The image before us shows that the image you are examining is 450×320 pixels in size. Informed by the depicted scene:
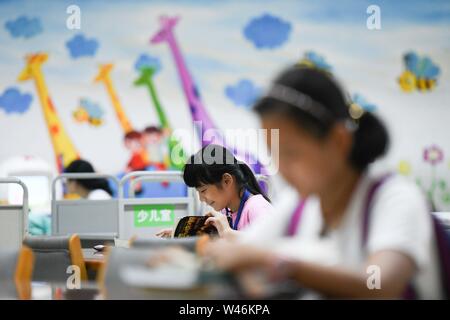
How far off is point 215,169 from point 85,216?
1905 mm

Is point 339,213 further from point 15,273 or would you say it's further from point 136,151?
point 136,151

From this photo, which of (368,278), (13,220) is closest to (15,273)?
(368,278)

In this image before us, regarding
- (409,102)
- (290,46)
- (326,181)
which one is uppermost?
(290,46)

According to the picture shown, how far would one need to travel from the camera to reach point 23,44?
19.1ft

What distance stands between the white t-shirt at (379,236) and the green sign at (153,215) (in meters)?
3.19

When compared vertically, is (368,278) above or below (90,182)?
below

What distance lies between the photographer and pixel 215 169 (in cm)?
228

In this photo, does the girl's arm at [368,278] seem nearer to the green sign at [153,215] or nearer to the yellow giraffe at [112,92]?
the green sign at [153,215]

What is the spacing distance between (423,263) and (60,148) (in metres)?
5.36

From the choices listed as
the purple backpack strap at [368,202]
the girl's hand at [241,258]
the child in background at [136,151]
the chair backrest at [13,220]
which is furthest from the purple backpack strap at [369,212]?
the child in background at [136,151]

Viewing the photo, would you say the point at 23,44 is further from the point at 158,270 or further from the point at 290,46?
the point at 158,270

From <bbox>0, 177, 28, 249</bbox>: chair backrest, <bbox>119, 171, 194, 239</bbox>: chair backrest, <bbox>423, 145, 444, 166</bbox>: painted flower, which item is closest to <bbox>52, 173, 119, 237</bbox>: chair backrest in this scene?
<bbox>119, 171, 194, 239</bbox>: chair backrest

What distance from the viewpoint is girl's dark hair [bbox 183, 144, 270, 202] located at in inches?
89.3
